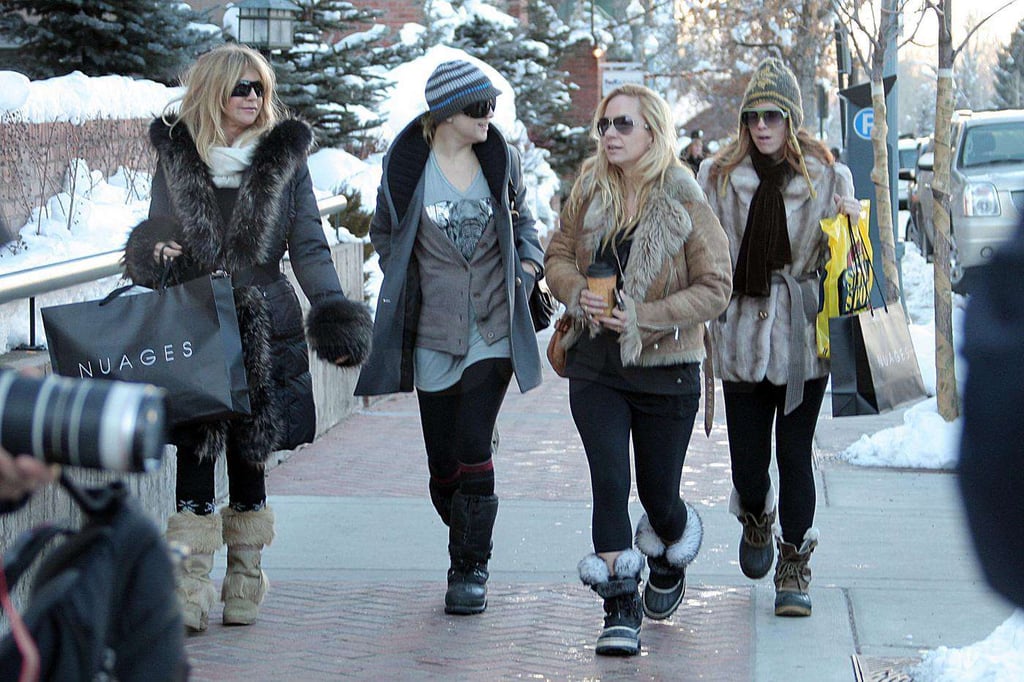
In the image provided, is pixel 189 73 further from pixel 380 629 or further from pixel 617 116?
pixel 380 629

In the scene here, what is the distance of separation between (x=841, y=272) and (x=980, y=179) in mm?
11902

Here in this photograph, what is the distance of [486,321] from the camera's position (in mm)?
5387

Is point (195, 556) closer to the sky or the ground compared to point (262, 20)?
closer to the ground

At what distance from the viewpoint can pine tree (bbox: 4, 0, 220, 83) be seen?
11.5 meters

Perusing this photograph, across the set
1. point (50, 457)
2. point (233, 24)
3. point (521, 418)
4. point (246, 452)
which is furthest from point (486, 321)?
point (233, 24)

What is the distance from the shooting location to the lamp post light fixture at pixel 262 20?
464 inches

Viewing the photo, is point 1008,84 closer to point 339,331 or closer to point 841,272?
point 841,272

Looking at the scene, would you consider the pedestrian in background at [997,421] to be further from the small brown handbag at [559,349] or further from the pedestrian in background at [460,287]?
the pedestrian in background at [460,287]

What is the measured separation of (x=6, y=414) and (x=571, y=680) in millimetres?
3097

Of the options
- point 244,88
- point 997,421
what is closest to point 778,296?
point 244,88

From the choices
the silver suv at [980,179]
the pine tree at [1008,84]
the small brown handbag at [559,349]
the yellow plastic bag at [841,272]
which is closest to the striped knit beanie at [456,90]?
the small brown handbag at [559,349]

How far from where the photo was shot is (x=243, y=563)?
5.26 m

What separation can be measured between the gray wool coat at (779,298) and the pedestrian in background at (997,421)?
3477 mm

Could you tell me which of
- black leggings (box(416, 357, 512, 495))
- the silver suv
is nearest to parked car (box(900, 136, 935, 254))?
the silver suv
